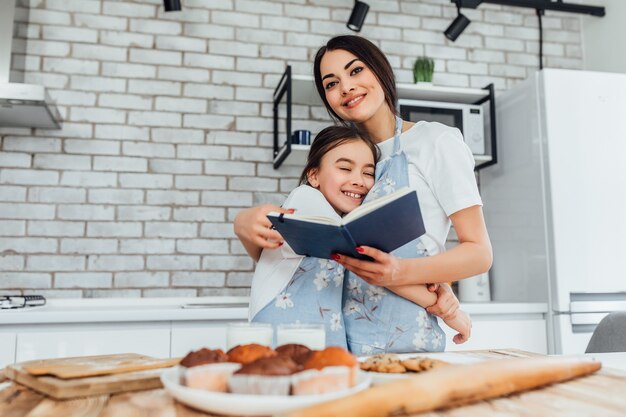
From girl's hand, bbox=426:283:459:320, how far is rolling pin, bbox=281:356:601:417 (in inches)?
16.5

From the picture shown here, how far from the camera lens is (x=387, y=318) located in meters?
1.26

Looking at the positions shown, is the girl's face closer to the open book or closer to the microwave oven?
the open book

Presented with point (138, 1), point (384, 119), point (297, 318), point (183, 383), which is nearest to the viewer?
point (183, 383)

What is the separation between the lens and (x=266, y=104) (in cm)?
292

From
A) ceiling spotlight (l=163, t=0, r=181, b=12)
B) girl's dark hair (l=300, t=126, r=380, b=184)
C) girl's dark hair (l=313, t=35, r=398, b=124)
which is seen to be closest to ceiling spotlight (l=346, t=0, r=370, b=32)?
ceiling spotlight (l=163, t=0, r=181, b=12)

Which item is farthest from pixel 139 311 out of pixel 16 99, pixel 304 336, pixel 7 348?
pixel 304 336

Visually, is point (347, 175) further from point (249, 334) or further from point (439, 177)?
point (249, 334)

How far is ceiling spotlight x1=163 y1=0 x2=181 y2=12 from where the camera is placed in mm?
2623

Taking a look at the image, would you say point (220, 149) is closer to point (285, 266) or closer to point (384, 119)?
point (384, 119)

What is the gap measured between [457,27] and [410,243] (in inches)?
80.5

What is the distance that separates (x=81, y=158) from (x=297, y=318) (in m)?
1.88

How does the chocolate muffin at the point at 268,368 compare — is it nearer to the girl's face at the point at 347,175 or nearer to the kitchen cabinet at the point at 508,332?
the girl's face at the point at 347,175

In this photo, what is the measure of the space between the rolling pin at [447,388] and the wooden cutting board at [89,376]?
317mm

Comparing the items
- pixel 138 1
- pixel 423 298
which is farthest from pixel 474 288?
pixel 138 1
